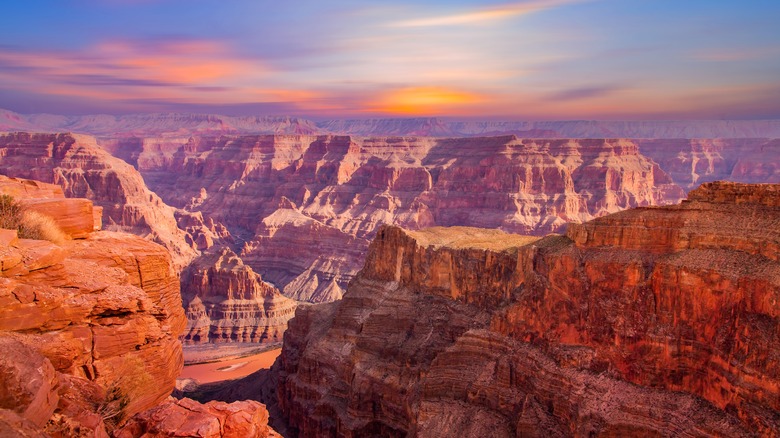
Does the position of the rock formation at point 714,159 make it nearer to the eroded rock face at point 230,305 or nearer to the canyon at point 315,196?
the canyon at point 315,196

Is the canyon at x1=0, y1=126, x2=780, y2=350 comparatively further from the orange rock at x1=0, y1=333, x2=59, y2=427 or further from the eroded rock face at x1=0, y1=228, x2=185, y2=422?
the orange rock at x1=0, y1=333, x2=59, y2=427

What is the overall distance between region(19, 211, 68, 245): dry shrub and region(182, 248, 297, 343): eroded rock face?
6158cm

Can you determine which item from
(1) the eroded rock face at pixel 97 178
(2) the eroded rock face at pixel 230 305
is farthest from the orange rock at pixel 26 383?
(1) the eroded rock face at pixel 97 178

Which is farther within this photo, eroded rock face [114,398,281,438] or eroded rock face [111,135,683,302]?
eroded rock face [111,135,683,302]

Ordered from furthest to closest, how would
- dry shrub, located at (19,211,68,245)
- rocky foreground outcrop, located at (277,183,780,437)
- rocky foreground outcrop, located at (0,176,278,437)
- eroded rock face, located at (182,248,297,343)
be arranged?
eroded rock face, located at (182,248,297,343)
rocky foreground outcrop, located at (277,183,780,437)
dry shrub, located at (19,211,68,245)
rocky foreground outcrop, located at (0,176,278,437)

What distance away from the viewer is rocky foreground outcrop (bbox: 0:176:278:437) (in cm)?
1268

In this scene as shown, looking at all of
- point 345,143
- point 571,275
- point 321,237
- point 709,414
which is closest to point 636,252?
point 571,275

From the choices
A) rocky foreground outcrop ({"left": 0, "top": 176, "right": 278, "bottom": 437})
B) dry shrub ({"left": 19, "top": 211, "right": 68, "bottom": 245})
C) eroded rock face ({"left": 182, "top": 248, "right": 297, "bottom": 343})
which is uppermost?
dry shrub ({"left": 19, "top": 211, "right": 68, "bottom": 245})

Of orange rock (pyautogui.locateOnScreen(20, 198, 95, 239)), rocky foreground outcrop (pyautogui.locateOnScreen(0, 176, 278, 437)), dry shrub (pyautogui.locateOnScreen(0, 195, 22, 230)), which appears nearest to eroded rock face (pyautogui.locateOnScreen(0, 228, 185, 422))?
rocky foreground outcrop (pyautogui.locateOnScreen(0, 176, 278, 437))

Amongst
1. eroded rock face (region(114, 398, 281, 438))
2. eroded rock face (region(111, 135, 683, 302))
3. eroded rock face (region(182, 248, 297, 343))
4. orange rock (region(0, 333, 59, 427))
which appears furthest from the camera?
eroded rock face (region(111, 135, 683, 302))

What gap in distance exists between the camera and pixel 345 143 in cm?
15550

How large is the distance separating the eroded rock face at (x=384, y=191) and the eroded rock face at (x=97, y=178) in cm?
1670

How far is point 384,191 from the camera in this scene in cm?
13500

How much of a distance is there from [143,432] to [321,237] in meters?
97.5
